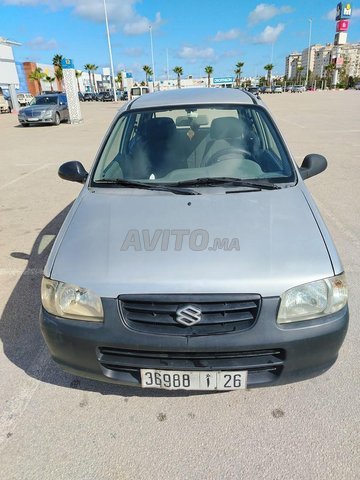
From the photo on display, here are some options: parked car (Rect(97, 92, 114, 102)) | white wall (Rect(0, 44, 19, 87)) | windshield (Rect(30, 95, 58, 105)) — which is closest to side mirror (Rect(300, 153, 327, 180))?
windshield (Rect(30, 95, 58, 105))

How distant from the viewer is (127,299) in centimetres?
188

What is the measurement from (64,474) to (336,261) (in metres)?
1.81

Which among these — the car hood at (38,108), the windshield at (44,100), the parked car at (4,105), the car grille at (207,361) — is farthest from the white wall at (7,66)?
the car grille at (207,361)

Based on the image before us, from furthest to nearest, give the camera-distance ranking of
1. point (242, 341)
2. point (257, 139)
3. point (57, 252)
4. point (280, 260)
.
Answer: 1. point (257, 139)
2. point (57, 252)
3. point (280, 260)
4. point (242, 341)

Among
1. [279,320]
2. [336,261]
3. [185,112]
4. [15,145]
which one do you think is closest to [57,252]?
[279,320]

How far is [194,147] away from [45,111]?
18.5m

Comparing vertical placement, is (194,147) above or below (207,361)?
above

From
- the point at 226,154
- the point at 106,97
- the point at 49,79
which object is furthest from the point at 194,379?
the point at 49,79

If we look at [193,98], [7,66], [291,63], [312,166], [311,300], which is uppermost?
[291,63]

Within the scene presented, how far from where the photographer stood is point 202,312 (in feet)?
6.07

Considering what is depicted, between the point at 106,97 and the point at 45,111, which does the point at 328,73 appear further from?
the point at 45,111

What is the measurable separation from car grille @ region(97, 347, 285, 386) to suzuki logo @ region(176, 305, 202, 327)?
17 cm

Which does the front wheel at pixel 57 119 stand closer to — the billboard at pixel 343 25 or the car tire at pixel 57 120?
the car tire at pixel 57 120

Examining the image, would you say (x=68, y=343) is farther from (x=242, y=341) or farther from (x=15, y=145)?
(x=15, y=145)
